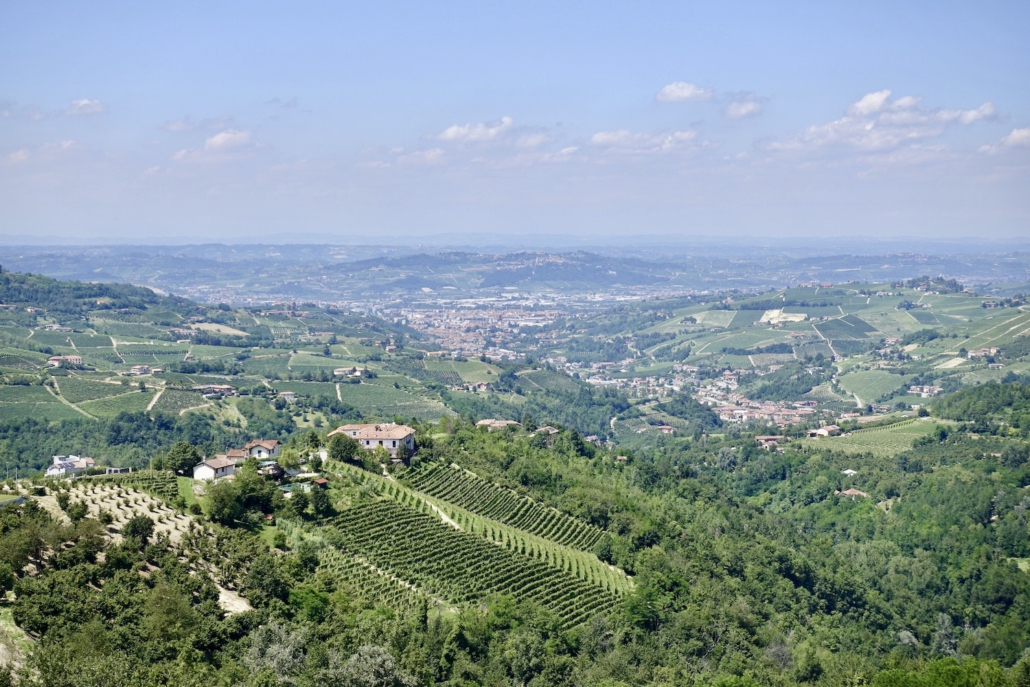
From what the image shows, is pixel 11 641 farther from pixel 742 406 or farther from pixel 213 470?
pixel 742 406

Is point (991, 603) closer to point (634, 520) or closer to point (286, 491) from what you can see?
point (634, 520)

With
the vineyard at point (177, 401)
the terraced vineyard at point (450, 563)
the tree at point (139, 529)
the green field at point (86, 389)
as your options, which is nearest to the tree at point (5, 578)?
the tree at point (139, 529)

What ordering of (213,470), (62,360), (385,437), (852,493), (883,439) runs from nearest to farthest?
(213,470)
(385,437)
(852,493)
(883,439)
(62,360)

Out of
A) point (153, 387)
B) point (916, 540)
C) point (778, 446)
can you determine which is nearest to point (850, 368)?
point (778, 446)

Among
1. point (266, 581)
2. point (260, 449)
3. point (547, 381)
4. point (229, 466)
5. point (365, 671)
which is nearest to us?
point (365, 671)

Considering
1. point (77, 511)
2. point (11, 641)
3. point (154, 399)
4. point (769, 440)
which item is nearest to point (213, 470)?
point (77, 511)

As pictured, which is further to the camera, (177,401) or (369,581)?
(177,401)

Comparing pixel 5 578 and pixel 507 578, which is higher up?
pixel 5 578

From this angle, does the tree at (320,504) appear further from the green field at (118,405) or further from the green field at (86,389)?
the green field at (86,389)
